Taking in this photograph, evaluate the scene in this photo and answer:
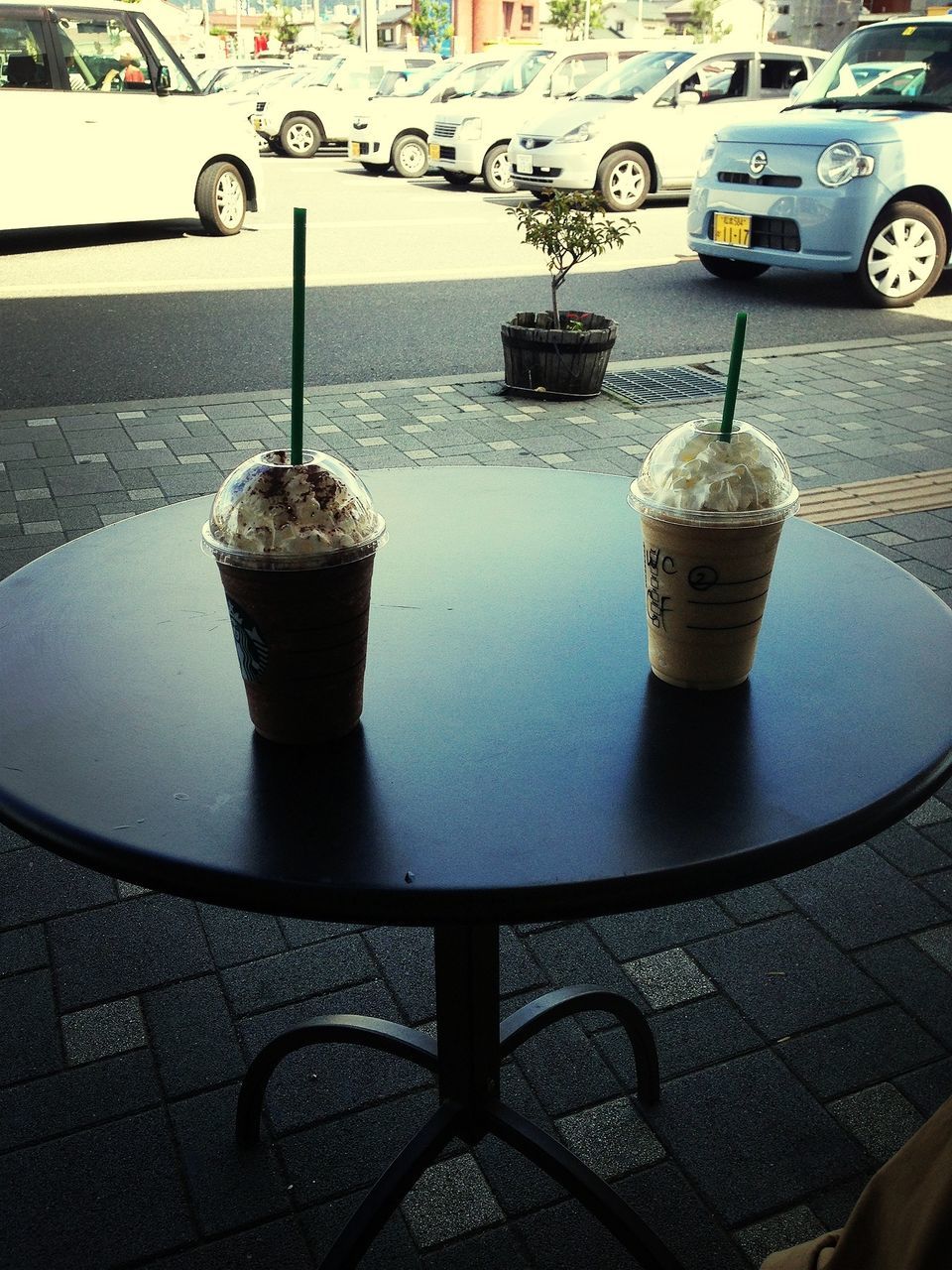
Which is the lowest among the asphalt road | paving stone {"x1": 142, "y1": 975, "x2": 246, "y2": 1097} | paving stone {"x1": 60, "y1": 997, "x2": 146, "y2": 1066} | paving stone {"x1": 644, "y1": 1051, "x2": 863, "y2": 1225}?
the asphalt road

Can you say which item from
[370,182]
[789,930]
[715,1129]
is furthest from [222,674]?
[370,182]

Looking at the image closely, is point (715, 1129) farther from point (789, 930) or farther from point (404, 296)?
point (404, 296)

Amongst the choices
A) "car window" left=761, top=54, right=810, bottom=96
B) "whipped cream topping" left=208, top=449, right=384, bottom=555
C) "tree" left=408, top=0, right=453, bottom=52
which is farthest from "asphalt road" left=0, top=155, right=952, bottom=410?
"tree" left=408, top=0, right=453, bottom=52

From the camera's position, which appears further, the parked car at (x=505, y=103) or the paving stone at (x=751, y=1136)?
the parked car at (x=505, y=103)

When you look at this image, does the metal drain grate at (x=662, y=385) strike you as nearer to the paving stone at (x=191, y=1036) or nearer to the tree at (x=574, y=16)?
the paving stone at (x=191, y=1036)

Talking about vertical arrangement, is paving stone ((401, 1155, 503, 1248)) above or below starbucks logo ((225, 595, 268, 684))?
below

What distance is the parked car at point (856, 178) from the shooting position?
7.48 m

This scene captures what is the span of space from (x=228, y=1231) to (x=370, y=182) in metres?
15.6

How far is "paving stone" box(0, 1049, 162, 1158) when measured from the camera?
6.17ft

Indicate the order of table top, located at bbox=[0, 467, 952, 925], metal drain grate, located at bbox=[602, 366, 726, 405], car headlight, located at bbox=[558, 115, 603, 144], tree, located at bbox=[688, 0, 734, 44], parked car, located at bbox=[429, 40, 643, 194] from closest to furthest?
table top, located at bbox=[0, 467, 952, 925], metal drain grate, located at bbox=[602, 366, 726, 405], car headlight, located at bbox=[558, 115, 603, 144], parked car, located at bbox=[429, 40, 643, 194], tree, located at bbox=[688, 0, 734, 44]

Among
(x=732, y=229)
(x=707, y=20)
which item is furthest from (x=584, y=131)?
(x=707, y=20)

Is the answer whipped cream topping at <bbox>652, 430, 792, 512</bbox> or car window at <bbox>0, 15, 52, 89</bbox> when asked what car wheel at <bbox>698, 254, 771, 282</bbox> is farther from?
whipped cream topping at <bbox>652, 430, 792, 512</bbox>

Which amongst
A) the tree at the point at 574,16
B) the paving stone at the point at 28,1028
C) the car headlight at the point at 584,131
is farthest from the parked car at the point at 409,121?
the tree at the point at 574,16

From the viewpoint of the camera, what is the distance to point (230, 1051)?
204 cm
